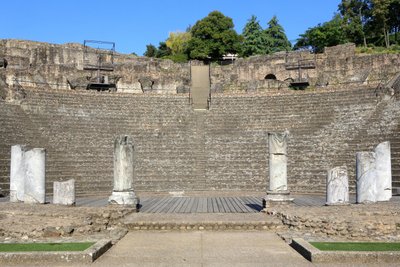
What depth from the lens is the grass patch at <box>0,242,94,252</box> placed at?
8.76 meters

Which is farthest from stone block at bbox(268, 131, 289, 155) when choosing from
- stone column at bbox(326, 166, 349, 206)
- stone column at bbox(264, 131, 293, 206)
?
stone column at bbox(326, 166, 349, 206)

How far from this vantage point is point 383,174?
15383 millimetres

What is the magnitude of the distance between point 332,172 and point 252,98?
13.2m

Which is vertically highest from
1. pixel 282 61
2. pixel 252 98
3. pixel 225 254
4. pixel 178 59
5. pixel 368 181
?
pixel 178 59

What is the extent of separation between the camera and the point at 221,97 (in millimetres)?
28016

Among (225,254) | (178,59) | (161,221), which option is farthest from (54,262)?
(178,59)

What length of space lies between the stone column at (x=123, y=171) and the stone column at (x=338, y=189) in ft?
18.9

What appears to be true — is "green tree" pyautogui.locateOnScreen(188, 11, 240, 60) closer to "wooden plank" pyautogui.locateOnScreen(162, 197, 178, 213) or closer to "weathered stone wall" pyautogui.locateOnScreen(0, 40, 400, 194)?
"weathered stone wall" pyautogui.locateOnScreen(0, 40, 400, 194)

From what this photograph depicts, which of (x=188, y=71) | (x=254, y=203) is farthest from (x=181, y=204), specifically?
(x=188, y=71)

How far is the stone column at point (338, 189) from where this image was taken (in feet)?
46.9

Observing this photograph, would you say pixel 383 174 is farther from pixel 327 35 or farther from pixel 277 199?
pixel 327 35

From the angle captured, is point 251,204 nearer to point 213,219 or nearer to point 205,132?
point 213,219

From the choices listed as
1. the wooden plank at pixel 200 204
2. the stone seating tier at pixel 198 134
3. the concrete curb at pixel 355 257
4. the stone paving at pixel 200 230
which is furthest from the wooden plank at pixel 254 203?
the concrete curb at pixel 355 257

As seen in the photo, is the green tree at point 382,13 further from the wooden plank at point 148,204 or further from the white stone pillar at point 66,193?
the white stone pillar at point 66,193
